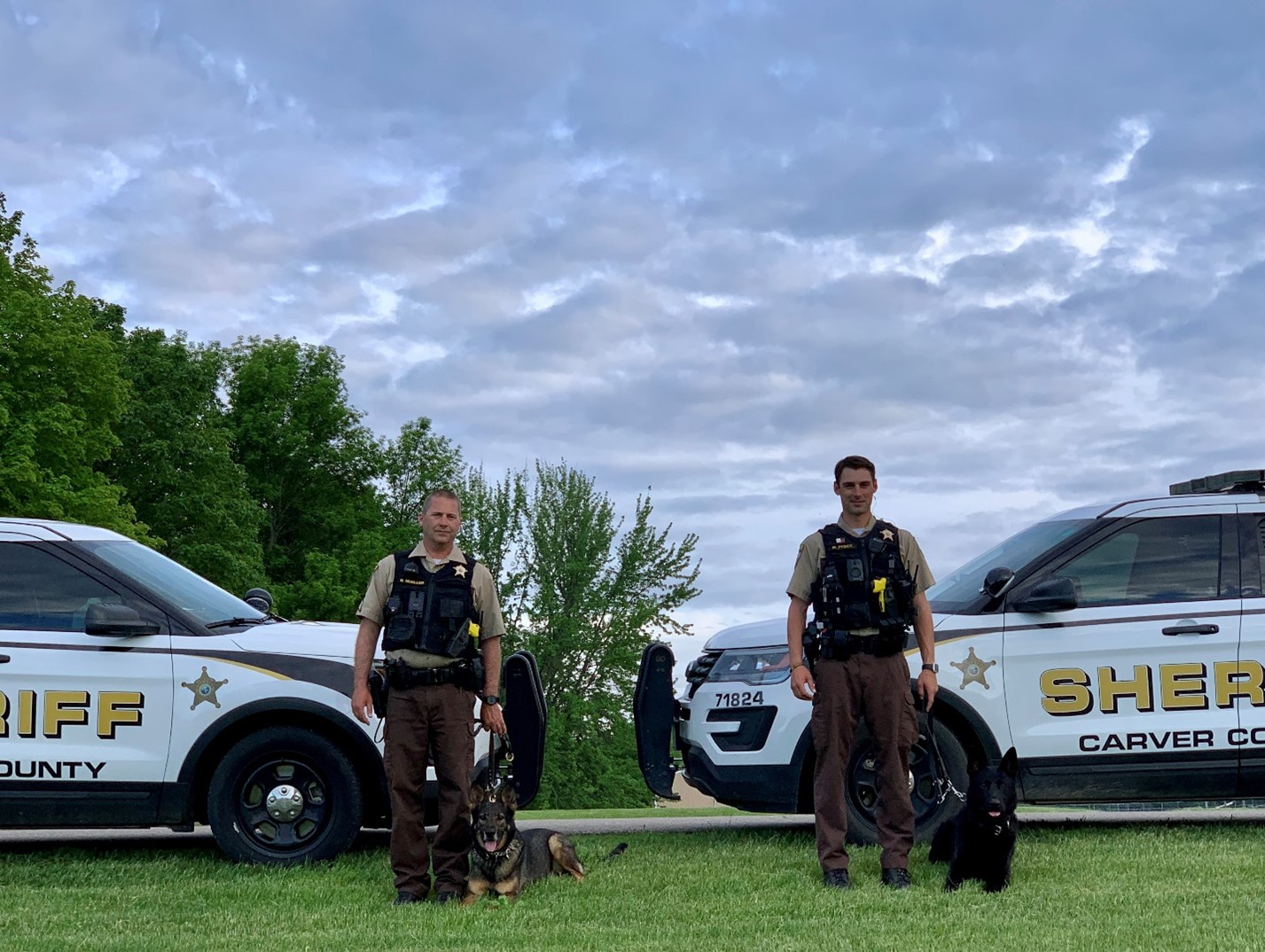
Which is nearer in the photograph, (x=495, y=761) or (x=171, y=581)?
(x=495, y=761)

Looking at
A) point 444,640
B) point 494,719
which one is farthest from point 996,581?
point 444,640

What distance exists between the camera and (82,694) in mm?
7750

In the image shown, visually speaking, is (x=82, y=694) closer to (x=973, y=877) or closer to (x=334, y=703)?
(x=334, y=703)

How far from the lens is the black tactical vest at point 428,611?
22.6 feet

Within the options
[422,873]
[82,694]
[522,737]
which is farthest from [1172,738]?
[82,694]

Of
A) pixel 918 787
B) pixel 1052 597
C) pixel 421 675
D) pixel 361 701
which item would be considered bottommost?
pixel 918 787

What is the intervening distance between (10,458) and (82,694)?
22117 millimetres

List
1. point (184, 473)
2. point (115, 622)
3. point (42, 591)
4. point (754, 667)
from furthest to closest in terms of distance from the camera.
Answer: point (184, 473)
point (754, 667)
point (42, 591)
point (115, 622)

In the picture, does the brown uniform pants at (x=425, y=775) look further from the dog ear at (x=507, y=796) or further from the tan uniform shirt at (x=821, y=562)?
the tan uniform shirt at (x=821, y=562)

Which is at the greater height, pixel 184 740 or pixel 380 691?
pixel 380 691

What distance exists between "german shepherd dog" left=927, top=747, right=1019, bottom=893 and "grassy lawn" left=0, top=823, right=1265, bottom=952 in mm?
112

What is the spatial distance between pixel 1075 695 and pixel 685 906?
278 cm

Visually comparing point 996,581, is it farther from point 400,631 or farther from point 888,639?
point 400,631

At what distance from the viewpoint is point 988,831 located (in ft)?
23.0
